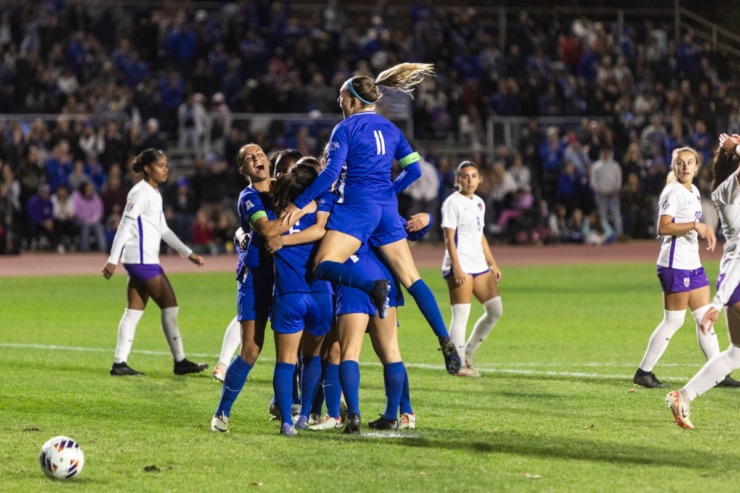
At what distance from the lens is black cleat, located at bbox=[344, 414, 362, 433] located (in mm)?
8125

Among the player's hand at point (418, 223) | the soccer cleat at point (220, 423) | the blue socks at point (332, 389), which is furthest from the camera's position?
the player's hand at point (418, 223)

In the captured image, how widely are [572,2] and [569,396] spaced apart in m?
29.3

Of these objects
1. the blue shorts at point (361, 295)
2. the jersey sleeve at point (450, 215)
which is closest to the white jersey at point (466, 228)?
the jersey sleeve at point (450, 215)

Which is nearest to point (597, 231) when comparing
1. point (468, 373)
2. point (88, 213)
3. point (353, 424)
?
point (88, 213)

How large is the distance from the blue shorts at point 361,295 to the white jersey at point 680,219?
10.1 feet

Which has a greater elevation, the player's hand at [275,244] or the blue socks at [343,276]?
the player's hand at [275,244]

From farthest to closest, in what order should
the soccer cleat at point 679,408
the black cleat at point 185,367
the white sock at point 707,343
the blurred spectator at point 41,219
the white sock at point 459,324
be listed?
the blurred spectator at point 41,219, the black cleat at point 185,367, the white sock at point 459,324, the white sock at point 707,343, the soccer cleat at point 679,408

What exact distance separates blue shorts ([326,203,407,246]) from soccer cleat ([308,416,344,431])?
49.0 inches

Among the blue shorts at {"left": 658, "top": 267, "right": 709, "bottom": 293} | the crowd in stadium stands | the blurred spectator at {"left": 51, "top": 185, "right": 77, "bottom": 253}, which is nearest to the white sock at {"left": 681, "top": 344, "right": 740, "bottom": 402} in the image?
the blue shorts at {"left": 658, "top": 267, "right": 709, "bottom": 293}

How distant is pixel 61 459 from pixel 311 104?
23.8 metres

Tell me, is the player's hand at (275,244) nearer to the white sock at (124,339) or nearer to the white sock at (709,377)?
the white sock at (709,377)

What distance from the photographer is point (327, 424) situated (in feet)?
27.8

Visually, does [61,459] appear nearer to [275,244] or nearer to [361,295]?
[275,244]

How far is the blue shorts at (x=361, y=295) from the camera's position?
26.8 ft
